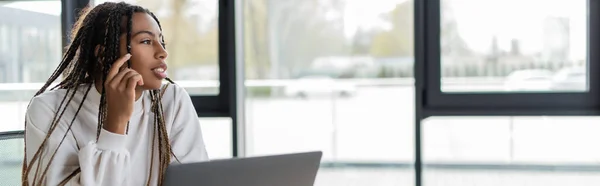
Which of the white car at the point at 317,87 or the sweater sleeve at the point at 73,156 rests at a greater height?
the white car at the point at 317,87

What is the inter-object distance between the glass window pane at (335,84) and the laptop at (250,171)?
1846 millimetres

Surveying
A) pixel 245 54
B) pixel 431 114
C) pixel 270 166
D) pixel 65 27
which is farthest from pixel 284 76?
pixel 270 166

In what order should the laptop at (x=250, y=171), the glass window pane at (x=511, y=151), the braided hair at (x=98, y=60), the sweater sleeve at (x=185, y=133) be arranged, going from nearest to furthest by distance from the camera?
the laptop at (x=250, y=171) < the braided hair at (x=98, y=60) < the sweater sleeve at (x=185, y=133) < the glass window pane at (x=511, y=151)

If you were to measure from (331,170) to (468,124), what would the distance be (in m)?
0.75

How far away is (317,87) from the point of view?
10.4ft

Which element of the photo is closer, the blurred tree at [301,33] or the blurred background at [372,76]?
the blurred background at [372,76]

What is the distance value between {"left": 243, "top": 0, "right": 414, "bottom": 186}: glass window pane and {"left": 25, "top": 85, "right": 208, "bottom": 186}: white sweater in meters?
1.58

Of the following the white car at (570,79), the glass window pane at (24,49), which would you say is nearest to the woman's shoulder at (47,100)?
the glass window pane at (24,49)

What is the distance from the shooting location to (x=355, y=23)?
2990mm

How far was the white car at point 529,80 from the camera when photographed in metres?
2.72

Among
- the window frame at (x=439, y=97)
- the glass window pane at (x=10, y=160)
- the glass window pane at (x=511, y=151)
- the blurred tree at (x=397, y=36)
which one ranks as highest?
the blurred tree at (x=397, y=36)

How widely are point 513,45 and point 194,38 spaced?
1397 mm

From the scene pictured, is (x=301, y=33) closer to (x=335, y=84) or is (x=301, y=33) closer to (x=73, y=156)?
(x=335, y=84)

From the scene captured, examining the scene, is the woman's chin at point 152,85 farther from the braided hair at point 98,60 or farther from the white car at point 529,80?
the white car at point 529,80
